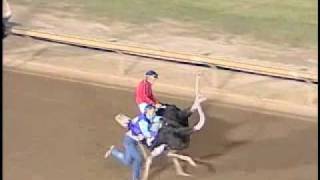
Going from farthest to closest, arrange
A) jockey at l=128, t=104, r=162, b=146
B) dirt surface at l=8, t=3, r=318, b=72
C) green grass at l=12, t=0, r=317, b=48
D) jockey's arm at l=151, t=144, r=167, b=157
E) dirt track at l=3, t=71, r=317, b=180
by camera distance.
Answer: green grass at l=12, t=0, r=317, b=48
dirt surface at l=8, t=3, r=318, b=72
dirt track at l=3, t=71, r=317, b=180
jockey's arm at l=151, t=144, r=167, b=157
jockey at l=128, t=104, r=162, b=146

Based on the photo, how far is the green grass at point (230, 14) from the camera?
52.1 feet

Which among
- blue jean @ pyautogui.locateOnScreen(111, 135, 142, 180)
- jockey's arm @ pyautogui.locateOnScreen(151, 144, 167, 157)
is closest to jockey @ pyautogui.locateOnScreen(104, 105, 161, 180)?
blue jean @ pyautogui.locateOnScreen(111, 135, 142, 180)

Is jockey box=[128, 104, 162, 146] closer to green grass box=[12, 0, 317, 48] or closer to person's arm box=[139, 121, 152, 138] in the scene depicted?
person's arm box=[139, 121, 152, 138]

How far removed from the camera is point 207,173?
35.3 feet

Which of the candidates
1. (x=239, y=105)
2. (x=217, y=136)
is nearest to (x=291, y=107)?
(x=239, y=105)

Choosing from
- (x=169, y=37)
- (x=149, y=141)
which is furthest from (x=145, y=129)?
(x=169, y=37)

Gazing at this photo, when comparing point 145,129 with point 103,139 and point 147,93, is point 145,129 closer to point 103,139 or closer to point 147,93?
point 147,93

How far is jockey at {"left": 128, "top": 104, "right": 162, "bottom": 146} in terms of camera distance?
10.1 meters

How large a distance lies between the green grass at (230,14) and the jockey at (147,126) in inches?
228

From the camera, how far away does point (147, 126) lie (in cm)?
1009

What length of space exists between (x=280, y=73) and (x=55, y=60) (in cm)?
340

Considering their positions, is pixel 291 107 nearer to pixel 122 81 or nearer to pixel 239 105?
pixel 239 105

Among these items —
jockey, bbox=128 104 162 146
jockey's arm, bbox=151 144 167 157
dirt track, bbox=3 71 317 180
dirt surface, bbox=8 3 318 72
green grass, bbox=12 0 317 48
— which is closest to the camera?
jockey, bbox=128 104 162 146

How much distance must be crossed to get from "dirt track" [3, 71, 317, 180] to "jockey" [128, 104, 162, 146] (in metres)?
0.70
